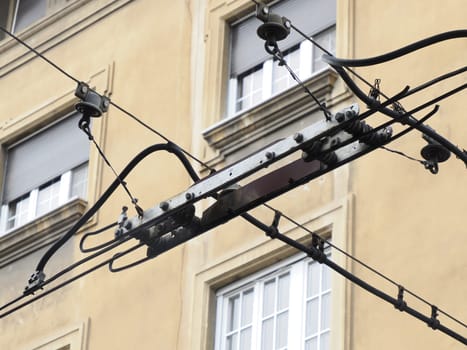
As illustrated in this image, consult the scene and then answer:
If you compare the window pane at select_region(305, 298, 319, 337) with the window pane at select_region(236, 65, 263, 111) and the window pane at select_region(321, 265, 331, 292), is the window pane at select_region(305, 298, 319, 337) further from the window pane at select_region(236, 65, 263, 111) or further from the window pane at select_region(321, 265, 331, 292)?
the window pane at select_region(236, 65, 263, 111)

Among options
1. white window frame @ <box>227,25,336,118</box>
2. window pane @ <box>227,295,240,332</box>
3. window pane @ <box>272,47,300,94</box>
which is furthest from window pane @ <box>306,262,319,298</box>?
window pane @ <box>272,47,300,94</box>

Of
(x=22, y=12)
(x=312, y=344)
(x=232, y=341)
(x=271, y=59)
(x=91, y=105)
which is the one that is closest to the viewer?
(x=91, y=105)

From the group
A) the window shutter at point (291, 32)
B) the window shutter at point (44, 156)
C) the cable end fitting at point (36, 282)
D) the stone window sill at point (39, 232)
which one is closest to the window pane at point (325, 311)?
the window shutter at point (291, 32)

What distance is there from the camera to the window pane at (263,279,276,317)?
1820cm

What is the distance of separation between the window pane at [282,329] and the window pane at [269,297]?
174 mm

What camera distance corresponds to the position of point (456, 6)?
59.0 feet

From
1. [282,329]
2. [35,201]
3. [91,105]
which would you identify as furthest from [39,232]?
[91,105]

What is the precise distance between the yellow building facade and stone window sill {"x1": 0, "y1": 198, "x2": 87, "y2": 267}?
0.9 inches

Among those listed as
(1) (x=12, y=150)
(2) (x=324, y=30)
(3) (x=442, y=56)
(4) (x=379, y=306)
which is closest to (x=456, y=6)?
(3) (x=442, y=56)

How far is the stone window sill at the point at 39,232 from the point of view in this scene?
20984 mm

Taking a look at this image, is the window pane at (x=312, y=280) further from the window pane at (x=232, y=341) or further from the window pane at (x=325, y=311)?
the window pane at (x=232, y=341)

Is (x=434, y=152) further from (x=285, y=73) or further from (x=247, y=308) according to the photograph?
(x=285, y=73)

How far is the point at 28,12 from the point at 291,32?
5.93 metres

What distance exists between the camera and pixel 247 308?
18.4 metres
